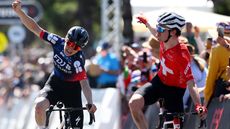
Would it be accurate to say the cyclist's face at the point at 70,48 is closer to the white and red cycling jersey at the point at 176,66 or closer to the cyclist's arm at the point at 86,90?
the cyclist's arm at the point at 86,90

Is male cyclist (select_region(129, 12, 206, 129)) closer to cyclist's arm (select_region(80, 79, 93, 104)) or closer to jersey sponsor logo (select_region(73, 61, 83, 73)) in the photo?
cyclist's arm (select_region(80, 79, 93, 104))

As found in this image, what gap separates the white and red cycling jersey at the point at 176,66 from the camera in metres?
11.1

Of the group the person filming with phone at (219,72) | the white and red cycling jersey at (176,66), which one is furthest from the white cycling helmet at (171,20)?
the person filming with phone at (219,72)

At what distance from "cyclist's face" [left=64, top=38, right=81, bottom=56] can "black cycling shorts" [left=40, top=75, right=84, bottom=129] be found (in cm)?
48

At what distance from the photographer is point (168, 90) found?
37.0ft

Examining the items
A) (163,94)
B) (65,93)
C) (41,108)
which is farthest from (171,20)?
(41,108)

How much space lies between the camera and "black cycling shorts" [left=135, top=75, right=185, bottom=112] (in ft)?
36.5

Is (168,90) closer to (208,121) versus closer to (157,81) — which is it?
(157,81)

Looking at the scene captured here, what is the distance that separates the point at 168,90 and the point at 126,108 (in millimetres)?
5325

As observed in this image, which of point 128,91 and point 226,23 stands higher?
point 226,23

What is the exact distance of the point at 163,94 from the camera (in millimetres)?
11250

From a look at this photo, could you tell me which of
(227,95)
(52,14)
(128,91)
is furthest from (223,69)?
(52,14)

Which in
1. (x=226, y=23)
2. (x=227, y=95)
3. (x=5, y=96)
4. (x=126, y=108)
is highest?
(x=226, y=23)

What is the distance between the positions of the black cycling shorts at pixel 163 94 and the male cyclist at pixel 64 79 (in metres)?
1.06
